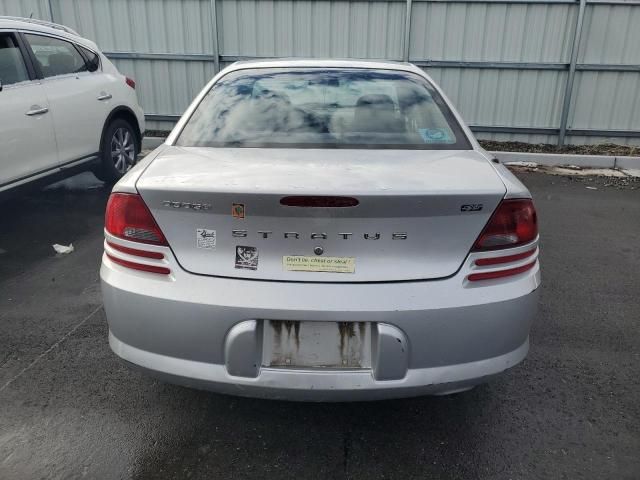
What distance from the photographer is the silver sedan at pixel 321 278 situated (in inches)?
77.4

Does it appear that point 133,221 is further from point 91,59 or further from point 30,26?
point 91,59

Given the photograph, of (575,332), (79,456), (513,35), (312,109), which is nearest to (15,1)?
(513,35)

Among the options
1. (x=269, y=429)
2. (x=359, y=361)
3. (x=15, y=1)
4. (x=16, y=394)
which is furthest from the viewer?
(x=15, y=1)

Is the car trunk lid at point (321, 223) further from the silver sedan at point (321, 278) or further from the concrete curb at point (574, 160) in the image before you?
the concrete curb at point (574, 160)

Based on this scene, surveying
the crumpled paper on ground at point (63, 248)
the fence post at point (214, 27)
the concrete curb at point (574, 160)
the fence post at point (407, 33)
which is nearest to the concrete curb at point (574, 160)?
the concrete curb at point (574, 160)

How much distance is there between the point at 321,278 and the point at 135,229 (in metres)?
0.76

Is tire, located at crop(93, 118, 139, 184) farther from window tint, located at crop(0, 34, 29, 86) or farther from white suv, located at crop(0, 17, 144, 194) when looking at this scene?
window tint, located at crop(0, 34, 29, 86)

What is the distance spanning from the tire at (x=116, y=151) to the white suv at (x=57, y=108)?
11 mm

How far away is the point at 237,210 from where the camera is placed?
1999mm

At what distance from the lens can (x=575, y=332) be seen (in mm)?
3350

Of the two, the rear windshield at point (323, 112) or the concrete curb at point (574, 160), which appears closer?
the rear windshield at point (323, 112)

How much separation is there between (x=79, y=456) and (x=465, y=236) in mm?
1796

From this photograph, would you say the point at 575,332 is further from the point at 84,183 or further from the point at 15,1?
the point at 15,1

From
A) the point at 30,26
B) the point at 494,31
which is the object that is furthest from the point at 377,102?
the point at 494,31
